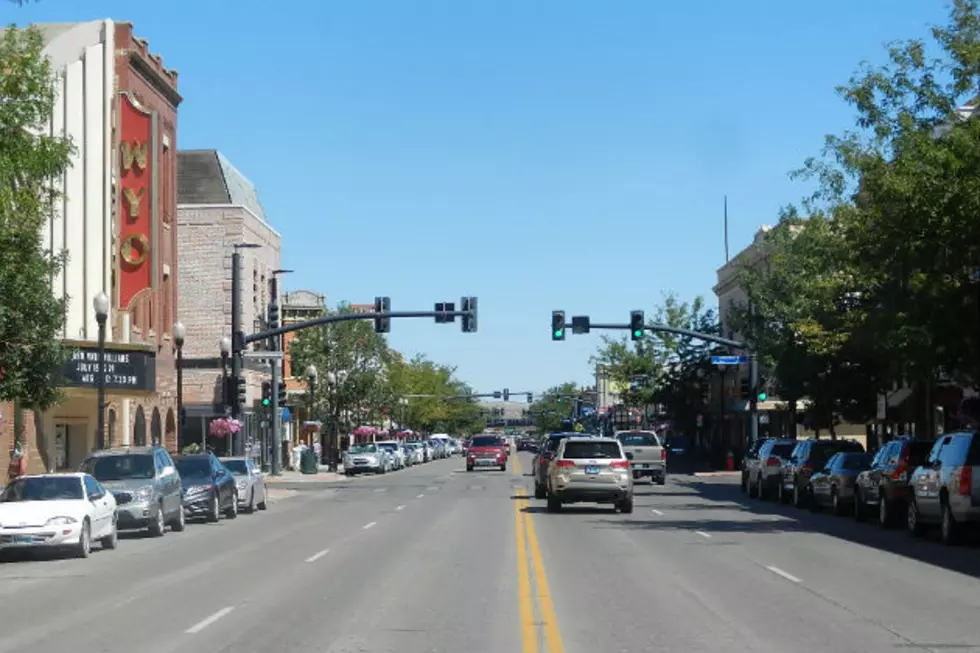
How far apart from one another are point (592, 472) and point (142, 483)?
1094 cm

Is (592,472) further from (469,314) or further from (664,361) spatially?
(664,361)

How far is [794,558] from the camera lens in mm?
23688

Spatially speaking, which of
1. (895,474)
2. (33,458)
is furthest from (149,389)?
(895,474)

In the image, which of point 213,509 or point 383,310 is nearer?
point 213,509

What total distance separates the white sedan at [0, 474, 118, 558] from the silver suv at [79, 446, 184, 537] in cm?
262

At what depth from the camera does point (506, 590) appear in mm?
18422

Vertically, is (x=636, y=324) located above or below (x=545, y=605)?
above

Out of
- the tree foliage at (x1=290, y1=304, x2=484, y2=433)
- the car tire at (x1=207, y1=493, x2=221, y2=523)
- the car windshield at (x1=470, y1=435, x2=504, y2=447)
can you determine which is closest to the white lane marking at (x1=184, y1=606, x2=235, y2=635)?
the car tire at (x1=207, y1=493, x2=221, y2=523)

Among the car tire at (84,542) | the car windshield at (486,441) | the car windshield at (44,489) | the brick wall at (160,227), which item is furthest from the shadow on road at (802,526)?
the car windshield at (486,441)

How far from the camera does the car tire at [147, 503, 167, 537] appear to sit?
102 feet

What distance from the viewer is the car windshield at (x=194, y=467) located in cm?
3663

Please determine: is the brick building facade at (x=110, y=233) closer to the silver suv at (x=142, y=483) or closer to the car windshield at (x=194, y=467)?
the car windshield at (x=194, y=467)

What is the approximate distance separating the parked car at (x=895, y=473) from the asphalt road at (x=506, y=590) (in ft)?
2.59

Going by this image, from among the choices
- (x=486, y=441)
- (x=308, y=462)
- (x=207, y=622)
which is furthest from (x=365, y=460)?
(x=207, y=622)
